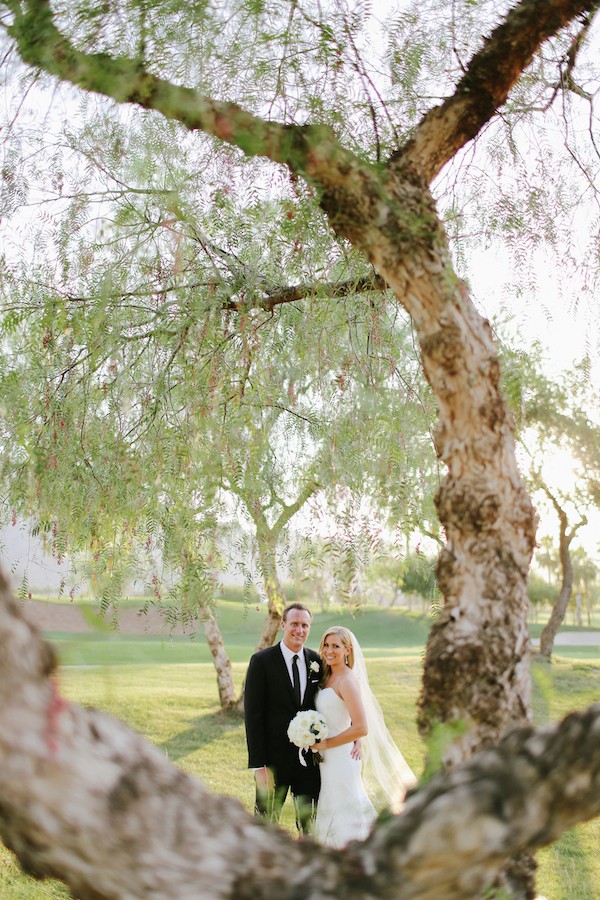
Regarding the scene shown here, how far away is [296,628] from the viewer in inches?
160

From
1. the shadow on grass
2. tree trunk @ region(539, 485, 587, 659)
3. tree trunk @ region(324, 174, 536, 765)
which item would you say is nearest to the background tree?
tree trunk @ region(539, 485, 587, 659)

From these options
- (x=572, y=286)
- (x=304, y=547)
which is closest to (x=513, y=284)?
(x=572, y=286)

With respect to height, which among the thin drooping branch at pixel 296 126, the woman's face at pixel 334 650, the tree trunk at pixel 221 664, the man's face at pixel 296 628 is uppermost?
the thin drooping branch at pixel 296 126

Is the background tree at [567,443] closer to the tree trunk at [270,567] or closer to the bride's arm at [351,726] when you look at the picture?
the bride's arm at [351,726]

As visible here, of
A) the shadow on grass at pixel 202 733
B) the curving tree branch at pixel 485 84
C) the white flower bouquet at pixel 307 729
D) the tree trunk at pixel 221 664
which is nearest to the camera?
the curving tree branch at pixel 485 84

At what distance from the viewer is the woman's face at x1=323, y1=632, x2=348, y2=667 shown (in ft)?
13.8

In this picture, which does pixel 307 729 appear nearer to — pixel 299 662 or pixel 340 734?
pixel 340 734

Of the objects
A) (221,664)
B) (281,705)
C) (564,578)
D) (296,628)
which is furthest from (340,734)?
(564,578)

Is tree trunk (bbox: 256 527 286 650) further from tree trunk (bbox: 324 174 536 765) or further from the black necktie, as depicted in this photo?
tree trunk (bbox: 324 174 536 765)

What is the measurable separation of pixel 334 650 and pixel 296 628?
276 millimetres

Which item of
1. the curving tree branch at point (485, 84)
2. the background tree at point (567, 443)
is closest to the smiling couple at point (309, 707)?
the curving tree branch at point (485, 84)

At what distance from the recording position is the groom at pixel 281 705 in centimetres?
396

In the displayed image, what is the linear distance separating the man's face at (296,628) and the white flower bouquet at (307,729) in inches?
13.3

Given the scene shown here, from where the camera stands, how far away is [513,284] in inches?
125
